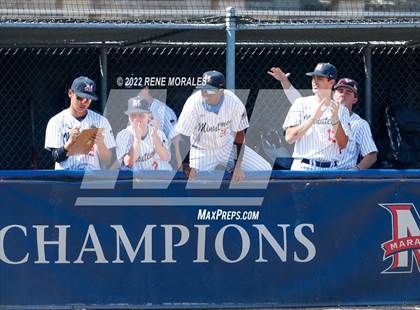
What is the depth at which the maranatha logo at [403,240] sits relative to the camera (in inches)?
261

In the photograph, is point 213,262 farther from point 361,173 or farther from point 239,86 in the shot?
point 239,86

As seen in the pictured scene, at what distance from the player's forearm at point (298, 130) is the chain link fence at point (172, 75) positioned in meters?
2.56

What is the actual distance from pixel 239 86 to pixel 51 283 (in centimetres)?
478

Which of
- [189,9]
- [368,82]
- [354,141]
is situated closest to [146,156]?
[354,141]

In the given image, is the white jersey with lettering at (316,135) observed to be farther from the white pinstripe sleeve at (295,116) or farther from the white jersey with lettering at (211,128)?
the white jersey with lettering at (211,128)

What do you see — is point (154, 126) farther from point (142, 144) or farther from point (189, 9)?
point (189, 9)

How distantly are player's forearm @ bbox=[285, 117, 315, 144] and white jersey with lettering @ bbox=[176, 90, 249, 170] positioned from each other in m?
0.40

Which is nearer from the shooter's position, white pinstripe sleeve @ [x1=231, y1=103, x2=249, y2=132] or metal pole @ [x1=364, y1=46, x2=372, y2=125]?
white pinstripe sleeve @ [x1=231, y1=103, x2=249, y2=132]

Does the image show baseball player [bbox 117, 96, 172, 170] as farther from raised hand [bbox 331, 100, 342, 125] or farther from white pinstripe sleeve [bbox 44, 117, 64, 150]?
raised hand [bbox 331, 100, 342, 125]

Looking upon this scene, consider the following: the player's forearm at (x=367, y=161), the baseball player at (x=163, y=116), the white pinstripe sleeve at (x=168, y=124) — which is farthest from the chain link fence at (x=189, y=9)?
the player's forearm at (x=367, y=161)

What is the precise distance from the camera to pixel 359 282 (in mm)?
6672

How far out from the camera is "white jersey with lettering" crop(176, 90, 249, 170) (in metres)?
7.22

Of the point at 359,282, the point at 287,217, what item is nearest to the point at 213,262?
the point at 287,217

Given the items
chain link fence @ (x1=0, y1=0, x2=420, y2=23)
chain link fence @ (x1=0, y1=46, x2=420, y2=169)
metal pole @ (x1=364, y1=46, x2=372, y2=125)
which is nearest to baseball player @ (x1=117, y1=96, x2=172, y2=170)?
chain link fence @ (x1=0, y1=0, x2=420, y2=23)
